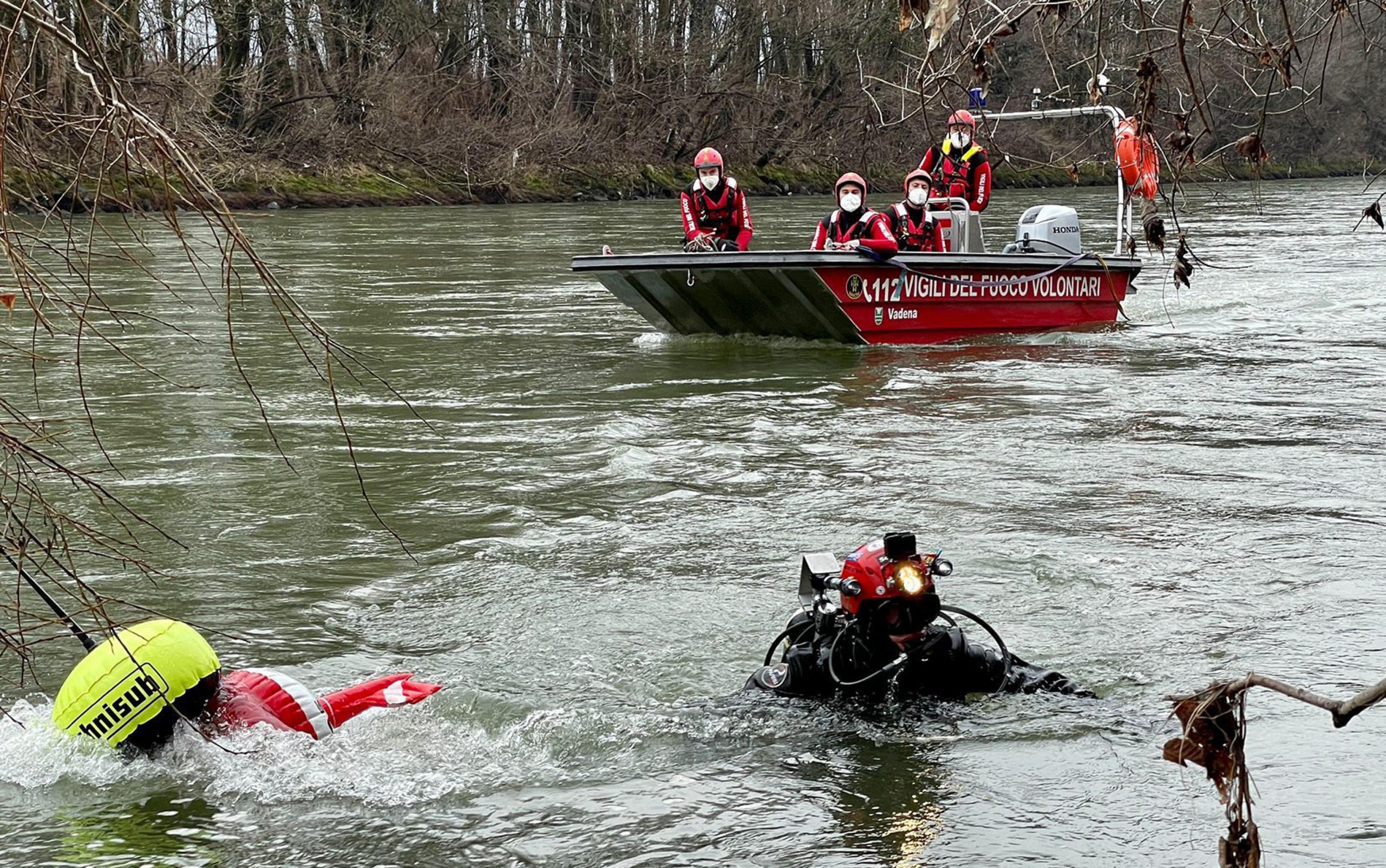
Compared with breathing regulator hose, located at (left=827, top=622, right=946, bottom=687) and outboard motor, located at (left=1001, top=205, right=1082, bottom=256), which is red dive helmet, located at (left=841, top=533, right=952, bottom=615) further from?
outboard motor, located at (left=1001, top=205, right=1082, bottom=256)

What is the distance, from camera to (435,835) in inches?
179

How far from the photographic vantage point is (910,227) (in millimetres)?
13656

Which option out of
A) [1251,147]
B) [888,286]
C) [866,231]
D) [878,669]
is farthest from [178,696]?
[888,286]

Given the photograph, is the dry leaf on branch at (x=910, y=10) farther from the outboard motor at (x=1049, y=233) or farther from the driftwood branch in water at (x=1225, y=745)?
the outboard motor at (x=1049, y=233)

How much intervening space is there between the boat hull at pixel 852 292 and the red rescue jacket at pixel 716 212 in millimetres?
734

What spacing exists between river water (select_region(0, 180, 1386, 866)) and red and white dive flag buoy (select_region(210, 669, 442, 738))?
11cm

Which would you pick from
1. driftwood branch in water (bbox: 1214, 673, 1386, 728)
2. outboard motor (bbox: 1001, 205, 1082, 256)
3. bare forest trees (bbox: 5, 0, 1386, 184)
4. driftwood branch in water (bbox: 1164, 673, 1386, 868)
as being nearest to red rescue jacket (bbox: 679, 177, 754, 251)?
outboard motor (bbox: 1001, 205, 1082, 256)

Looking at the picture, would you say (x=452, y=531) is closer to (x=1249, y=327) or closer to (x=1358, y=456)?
(x=1358, y=456)

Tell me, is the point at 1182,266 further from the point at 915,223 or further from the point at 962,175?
the point at 962,175

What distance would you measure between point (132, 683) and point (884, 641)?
7.34 feet

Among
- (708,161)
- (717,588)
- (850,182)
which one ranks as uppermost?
(708,161)

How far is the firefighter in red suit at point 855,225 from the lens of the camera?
12.9 metres

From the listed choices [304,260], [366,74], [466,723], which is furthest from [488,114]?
[466,723]

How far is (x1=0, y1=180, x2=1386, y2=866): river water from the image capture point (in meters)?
4.62
